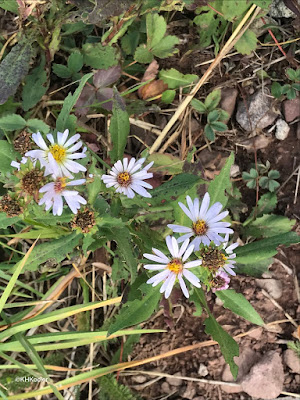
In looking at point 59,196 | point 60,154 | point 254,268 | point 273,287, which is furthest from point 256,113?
point 59,196

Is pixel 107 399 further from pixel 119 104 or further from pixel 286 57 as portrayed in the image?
pixel 286 57

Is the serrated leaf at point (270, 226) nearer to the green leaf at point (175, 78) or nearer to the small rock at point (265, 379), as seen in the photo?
the small rock at point (265, 379)

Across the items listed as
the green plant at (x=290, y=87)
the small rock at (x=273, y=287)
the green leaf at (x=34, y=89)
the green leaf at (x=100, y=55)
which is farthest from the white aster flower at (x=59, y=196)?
the green plant at (x=290, y=87)

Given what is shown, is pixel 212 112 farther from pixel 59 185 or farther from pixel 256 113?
pixel 59 185

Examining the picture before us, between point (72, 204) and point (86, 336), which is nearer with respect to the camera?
point (72, 204)

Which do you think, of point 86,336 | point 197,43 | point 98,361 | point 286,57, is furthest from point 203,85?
point 98,361

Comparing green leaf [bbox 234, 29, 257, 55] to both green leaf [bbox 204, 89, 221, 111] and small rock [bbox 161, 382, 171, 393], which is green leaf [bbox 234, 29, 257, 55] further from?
small rock [bbox 161, 382, 171, 393]
